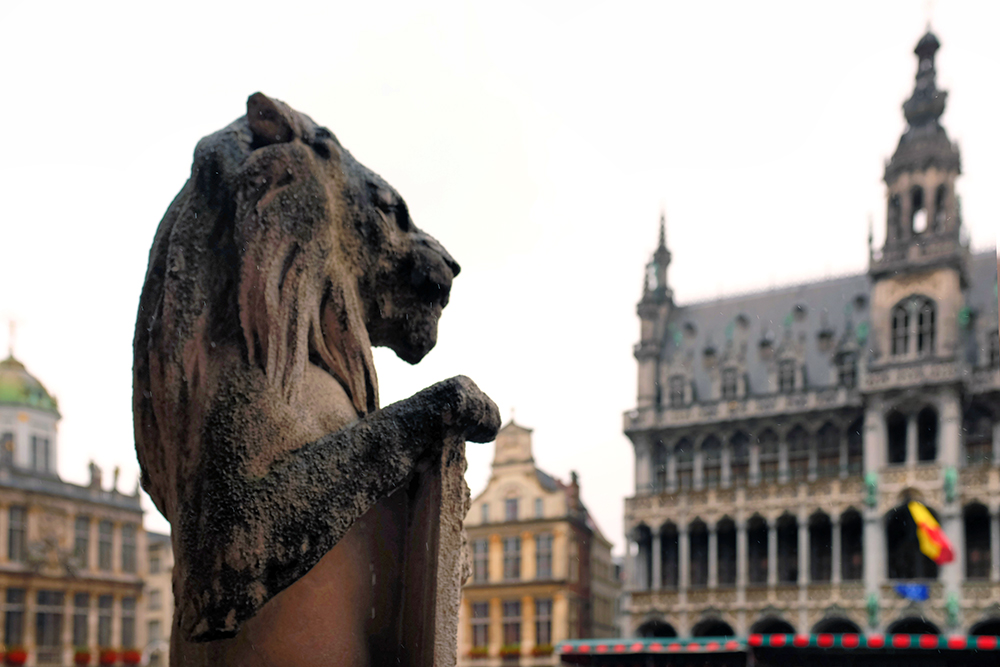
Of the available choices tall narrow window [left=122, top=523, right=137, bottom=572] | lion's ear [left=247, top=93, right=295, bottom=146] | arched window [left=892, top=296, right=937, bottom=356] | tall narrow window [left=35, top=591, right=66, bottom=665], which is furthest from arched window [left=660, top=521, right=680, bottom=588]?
lion's ear [left=247, top=93, right=295, bottom=146]

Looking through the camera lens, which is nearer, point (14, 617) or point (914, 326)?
point (14, 617)

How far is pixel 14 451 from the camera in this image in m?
40.0

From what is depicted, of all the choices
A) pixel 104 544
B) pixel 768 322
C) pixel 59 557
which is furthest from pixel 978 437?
pixel 59 557

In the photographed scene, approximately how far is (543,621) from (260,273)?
39.2 meters

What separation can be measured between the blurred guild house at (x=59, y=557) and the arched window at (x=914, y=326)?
28.8 metres

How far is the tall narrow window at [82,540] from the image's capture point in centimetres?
3691

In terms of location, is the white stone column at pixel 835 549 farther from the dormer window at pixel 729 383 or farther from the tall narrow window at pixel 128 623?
the tall narrow window at pixel 128 623

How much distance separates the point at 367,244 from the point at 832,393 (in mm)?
36606

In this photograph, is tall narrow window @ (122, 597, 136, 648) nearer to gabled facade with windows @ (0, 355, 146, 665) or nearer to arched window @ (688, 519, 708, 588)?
gabled facade with windows @ (0, 355, 146, 665)

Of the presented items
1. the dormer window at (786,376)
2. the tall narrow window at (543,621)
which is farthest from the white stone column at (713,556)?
the tall narrow window at (543,621)

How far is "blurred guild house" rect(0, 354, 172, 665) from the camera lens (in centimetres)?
3412

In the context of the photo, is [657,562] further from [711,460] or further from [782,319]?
[782,319]

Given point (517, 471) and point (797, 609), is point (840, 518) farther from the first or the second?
point (517, 471)

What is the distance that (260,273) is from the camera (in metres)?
1.87
